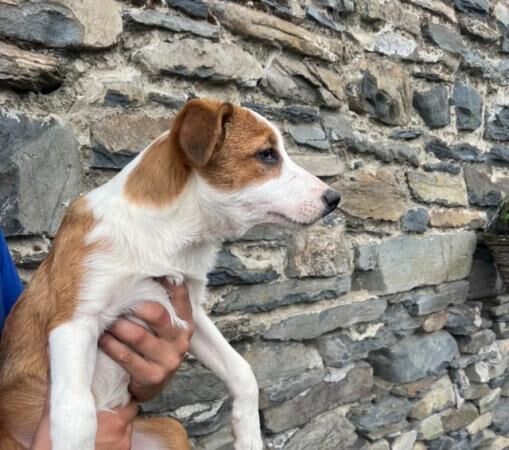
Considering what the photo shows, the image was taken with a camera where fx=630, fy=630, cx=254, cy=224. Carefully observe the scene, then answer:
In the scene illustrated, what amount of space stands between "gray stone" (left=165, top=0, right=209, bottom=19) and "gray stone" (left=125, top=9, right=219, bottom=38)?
0.02m

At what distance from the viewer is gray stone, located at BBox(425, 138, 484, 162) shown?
2.75 meters

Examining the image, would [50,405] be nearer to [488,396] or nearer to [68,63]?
[68,63]

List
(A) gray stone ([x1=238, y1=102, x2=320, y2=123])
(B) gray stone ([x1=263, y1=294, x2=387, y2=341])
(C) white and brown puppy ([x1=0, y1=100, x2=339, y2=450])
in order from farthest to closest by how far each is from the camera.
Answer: (B) gray stone ([x1=263, y1=294, x2=387, y2=341]), (A) gray stone ([x1=238, y1=102, x2=320, y2=123]), (C) white and brown puppy ([x1=0, y1=100, x2=339, y2=450])

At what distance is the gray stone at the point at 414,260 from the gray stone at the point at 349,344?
178 millimetres

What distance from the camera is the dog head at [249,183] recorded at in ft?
4.91

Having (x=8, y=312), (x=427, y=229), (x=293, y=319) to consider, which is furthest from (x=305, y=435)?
(x=8, y=312)

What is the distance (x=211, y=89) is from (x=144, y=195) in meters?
0.61

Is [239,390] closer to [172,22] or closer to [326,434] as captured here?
[326,434]

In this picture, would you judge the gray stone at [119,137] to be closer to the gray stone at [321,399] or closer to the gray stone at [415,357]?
the gray stone at [321,399]

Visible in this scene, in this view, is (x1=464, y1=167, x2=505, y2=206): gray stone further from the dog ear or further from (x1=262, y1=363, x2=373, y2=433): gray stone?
the dog ear

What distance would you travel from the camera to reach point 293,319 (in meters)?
2.18

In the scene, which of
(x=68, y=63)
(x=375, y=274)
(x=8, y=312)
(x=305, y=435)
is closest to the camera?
(x=8, y=312)

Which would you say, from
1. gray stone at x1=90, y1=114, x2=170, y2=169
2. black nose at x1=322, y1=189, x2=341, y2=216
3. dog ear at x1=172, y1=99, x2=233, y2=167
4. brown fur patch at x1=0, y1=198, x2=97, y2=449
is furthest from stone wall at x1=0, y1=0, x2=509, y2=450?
black nose at x1=322, y1=189, x2=341, y2=216

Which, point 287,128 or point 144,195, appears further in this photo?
point 287,128
